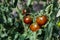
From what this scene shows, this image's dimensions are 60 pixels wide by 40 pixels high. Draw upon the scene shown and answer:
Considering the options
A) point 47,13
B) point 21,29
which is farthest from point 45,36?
point 21,29

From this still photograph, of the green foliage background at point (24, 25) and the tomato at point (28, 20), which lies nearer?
the green foliage background at point (24, 25)

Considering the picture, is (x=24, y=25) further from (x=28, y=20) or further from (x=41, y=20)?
(x=41, y=20)

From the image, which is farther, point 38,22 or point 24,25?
point 24,25

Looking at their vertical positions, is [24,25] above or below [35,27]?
above

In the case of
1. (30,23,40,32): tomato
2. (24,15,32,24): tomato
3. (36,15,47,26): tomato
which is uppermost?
(24,15,32,24): tomato

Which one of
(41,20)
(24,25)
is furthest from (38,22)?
(24,25)

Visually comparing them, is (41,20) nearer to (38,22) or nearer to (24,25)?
(38,22)

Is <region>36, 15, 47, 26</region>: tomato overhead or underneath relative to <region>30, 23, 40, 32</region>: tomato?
overhead

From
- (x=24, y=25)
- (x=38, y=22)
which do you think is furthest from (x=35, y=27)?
(x=24, y=25)
